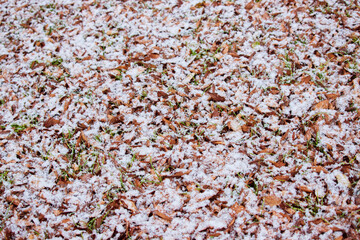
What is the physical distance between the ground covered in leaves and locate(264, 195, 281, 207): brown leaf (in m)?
0.01

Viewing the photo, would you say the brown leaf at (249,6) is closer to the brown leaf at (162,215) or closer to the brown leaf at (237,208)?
the brown leaf at (237,208)

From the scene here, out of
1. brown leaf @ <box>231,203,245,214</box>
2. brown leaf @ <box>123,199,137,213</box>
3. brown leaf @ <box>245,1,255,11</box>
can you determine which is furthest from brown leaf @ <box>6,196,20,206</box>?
brown leaf @ <box>245,1,255,11</box>

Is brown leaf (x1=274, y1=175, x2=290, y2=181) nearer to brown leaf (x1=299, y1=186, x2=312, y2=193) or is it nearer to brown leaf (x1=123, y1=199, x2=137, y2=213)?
brown leaf (x1=299, y1=186, x2=312, y2=193)

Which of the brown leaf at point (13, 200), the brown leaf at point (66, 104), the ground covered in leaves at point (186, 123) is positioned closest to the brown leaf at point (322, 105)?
the ground covered in leaves at point (186, 123)

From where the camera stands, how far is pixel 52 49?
3340 mm

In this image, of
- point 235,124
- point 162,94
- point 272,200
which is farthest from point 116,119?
point 272,200

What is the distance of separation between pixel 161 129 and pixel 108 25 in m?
2.04

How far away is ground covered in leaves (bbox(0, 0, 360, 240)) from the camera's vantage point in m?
1.96

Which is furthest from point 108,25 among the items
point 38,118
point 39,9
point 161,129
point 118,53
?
point 161,129

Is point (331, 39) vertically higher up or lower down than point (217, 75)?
higher up

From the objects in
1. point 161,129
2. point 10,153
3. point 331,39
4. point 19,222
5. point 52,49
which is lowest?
point 19,222

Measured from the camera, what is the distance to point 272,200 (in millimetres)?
1952

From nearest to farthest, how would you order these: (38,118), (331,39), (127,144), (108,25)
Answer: (127,144)
(38,118)
(331,39)
(108,25)

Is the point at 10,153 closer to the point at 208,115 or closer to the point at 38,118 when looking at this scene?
the point at 38,118
